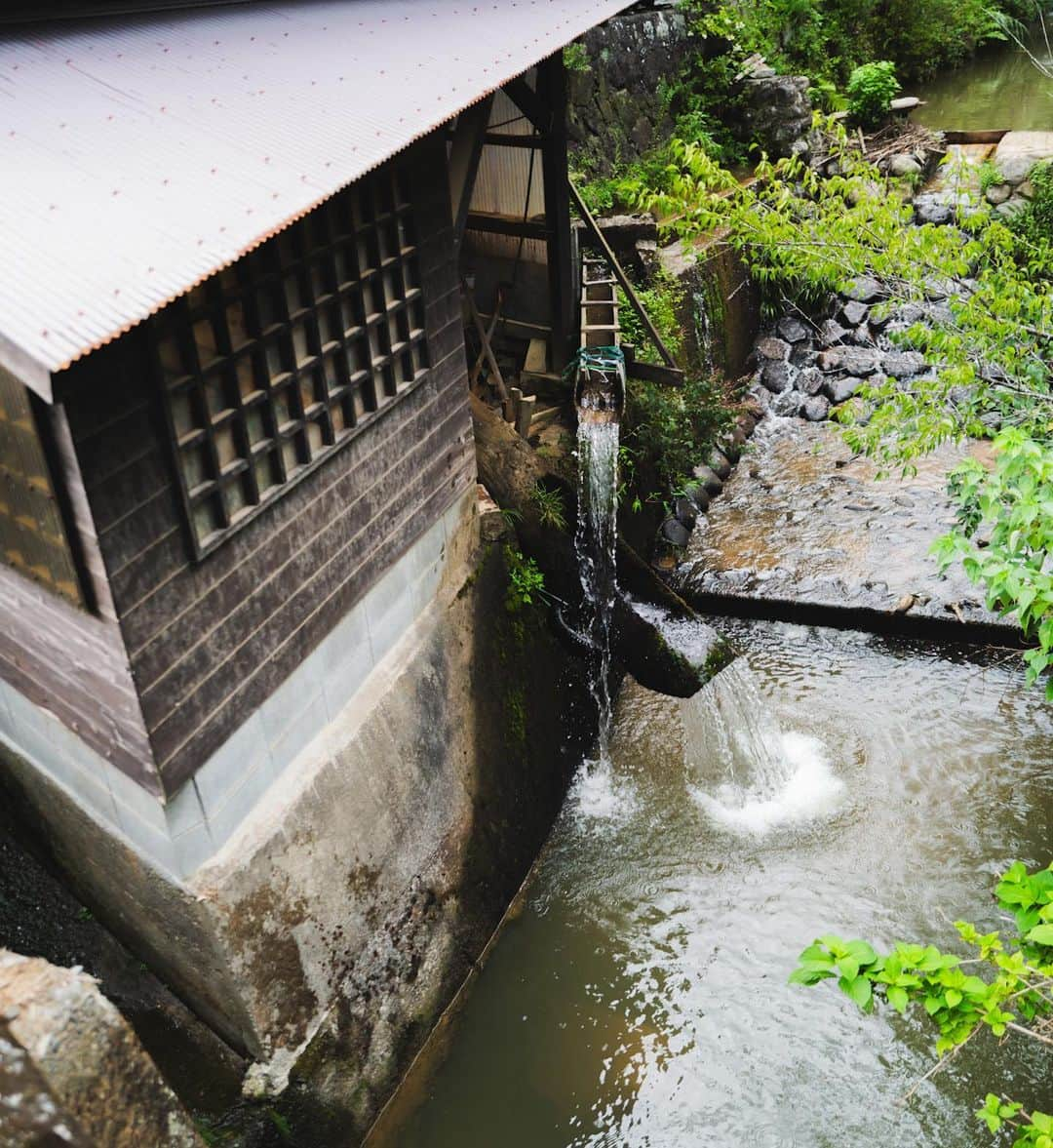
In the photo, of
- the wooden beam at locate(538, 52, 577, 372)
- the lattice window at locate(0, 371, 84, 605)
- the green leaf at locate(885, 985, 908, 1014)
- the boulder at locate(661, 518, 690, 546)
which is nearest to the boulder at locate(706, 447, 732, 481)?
the boulder at locate(661, 518, 690, 546)

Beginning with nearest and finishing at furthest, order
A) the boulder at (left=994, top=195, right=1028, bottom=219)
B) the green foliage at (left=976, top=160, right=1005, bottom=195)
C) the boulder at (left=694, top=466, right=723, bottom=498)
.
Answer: the boulder at (left=694, top=466, right=723, bottom=498) → the green foliage at (left=976, top=160, right=1005, bottom=195) → the boulder at (left=994, top=195, right=1028, bottom=219)

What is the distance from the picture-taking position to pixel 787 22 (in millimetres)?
21078

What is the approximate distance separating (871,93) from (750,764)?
55.0 feet

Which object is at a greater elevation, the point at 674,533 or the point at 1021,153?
the point at 1021,153

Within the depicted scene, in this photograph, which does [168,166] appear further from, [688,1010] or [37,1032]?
[688,1010]

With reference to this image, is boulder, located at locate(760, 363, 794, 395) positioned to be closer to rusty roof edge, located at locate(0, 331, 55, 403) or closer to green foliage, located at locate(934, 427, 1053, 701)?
green foliage, located at locate(934, 427, 1053, 701)

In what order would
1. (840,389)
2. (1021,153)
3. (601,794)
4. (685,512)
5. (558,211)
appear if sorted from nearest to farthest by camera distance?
(601,794) → (558,211) → (685,512) → (840,389) → (1021,153)

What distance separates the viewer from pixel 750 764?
9.60m

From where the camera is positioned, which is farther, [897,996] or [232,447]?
[232,447]

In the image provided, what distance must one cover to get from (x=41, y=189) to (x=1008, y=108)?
26.3 metres

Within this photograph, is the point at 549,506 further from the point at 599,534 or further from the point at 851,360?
the point at 851,360

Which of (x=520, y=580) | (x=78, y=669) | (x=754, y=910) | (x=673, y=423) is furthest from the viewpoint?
(x=673, y=423)

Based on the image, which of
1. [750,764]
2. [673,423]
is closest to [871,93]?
[673,423]

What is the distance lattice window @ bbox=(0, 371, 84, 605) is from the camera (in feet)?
14.4
